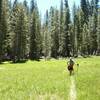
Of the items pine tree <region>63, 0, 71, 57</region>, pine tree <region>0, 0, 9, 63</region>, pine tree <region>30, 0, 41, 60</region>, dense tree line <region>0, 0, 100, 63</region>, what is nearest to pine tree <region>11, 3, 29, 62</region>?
dense tree line <region>0, 0, 100, 63</region>

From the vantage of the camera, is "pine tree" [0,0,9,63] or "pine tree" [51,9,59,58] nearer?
"pine tree" [0,0,9,63]

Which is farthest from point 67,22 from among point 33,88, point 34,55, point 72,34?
point 33,88

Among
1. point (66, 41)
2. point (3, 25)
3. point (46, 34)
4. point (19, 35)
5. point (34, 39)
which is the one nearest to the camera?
point (3, 25)

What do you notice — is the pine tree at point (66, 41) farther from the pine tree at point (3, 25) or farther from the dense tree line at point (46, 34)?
the pine tree at point (3, 25)

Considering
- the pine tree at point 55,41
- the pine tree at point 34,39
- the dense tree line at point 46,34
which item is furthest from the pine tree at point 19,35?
the pine tree at point 55,41

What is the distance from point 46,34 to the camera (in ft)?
415

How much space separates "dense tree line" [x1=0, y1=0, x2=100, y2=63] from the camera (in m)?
86.6

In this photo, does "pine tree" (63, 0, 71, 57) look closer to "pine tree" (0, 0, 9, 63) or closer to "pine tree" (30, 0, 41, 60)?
"pine tree" (30, 0, 41, 60)

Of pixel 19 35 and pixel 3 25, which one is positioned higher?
pixel 3 25

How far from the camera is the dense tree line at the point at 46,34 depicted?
8662cm

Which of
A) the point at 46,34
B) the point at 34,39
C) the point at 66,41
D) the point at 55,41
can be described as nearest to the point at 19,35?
the point at 34,39

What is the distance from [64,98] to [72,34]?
97.9 m

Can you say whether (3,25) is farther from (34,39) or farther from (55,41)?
(55,41)

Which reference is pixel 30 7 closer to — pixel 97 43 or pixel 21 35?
pixel 97 43
